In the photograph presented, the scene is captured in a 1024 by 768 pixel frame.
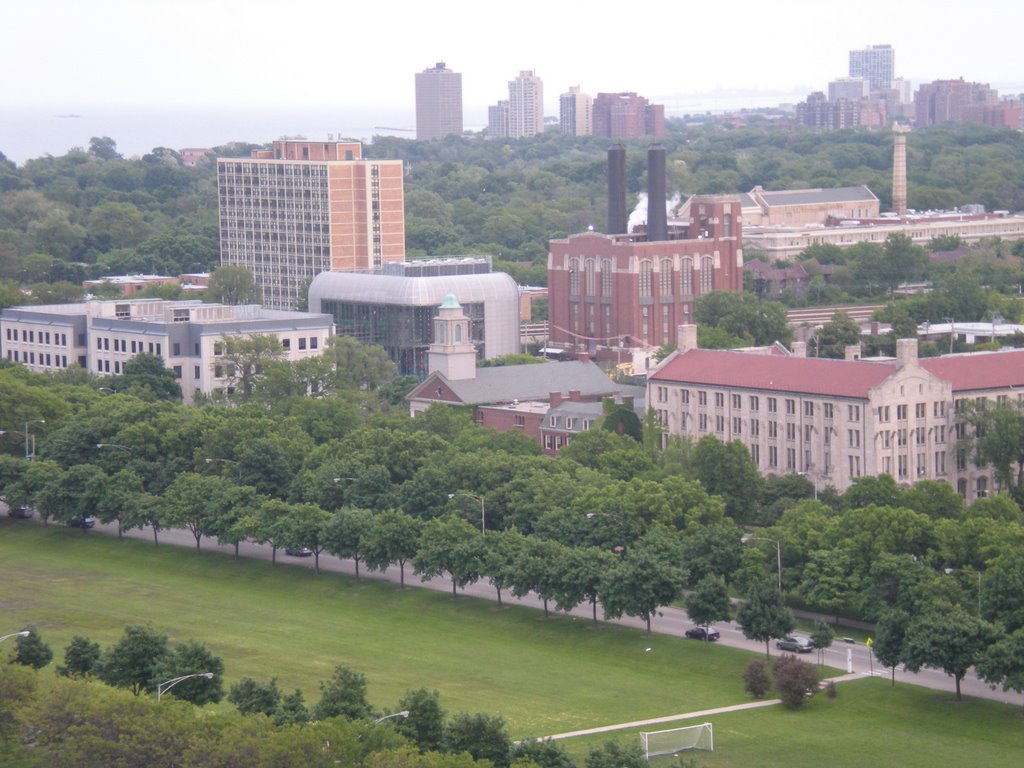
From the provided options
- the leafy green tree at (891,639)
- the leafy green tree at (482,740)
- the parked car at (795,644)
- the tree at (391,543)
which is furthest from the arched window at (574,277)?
the leafy green tree at (482,740)

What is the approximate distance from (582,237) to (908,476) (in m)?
68.7

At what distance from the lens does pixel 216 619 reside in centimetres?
9881

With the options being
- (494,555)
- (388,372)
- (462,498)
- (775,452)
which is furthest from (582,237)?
(494,555)

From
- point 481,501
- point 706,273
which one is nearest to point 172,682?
point 481,501

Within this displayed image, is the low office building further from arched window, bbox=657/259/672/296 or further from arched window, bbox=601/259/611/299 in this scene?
arched window, bbox=657/259/672/296

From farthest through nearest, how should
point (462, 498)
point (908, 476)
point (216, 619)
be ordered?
point (908, 476), point (462, 498), point (216, 619)

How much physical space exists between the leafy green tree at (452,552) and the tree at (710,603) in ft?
37.7

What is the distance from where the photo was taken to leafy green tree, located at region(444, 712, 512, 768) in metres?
70.4

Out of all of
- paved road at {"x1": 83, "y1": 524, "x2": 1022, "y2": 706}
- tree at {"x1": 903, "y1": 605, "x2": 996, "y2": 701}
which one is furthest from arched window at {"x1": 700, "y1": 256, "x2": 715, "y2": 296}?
tree at {"x1": 903, "y1": 605, "x2": 996, "y2": 701}

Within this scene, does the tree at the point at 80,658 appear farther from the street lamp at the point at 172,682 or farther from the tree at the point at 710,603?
the tree at the point at 710,603

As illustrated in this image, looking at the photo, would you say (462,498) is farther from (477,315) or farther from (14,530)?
(477,315)

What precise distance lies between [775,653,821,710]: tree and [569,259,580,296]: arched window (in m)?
101

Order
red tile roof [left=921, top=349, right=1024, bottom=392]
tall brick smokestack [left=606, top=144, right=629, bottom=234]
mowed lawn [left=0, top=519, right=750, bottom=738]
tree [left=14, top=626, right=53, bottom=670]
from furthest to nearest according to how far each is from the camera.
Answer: tall brick smokestack [left=606, top=144, right=629, bottom=234] → red tile roof [left=921, top=349, right=1024, bottom=392] → mowed lawn [left=0, top=519, right=750, bottom=738] → tree [left=14, top=626, right=53, bottom=670]

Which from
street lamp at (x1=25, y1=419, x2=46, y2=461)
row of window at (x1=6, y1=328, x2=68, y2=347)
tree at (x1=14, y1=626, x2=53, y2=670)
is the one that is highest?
row of window at (x1=6, y1=328, x2=68, y2=347)
